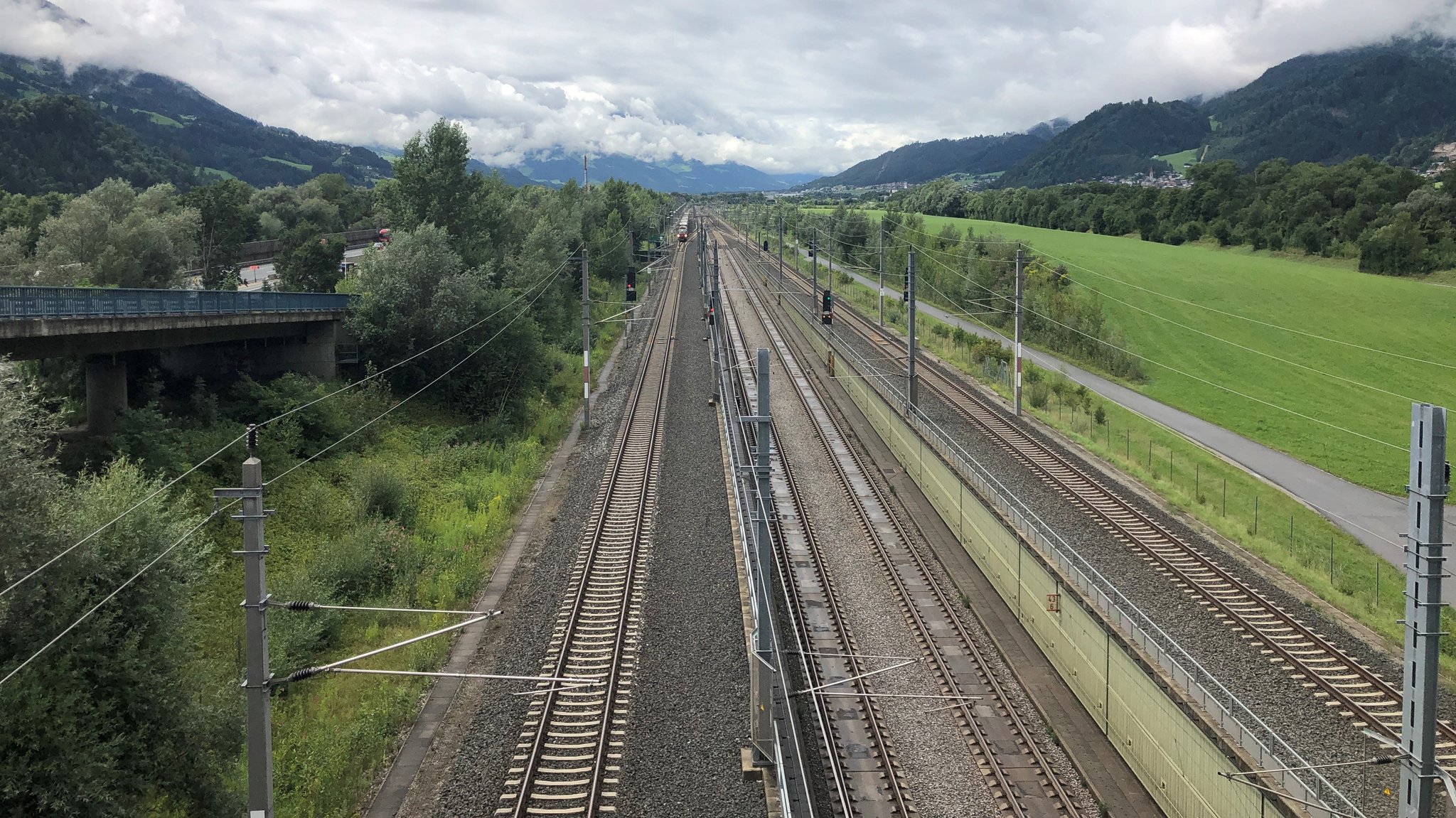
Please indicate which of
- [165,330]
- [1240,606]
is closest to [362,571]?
[165,330]

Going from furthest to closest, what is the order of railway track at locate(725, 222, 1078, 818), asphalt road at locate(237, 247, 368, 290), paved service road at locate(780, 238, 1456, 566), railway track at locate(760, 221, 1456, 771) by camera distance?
asphalt road at locate(237, 247, 368, 290) < paved service road at locate(780, 238, 1456, 566) < railway track at locate(760, 221, 1456, 771) < railway track at locate(725, 222, 1078, 818)

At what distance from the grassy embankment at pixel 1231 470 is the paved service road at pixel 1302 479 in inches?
24.9

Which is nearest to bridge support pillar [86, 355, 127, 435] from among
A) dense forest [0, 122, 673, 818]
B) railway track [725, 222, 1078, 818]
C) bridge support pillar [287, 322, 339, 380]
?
dense forest [0, 122, 673, 818]

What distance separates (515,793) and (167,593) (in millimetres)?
5229

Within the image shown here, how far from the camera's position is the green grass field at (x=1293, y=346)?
119 feet

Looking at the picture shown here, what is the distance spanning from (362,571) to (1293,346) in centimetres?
4911

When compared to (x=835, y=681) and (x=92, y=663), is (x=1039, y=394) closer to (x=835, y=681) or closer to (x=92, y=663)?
(x=835, y=681)

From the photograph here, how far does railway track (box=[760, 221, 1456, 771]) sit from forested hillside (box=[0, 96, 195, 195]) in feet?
306

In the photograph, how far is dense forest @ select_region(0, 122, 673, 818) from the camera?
10.7m

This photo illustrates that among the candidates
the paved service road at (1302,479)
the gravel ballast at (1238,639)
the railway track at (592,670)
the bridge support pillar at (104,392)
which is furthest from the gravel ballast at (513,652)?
the paved service road at (1302,479)

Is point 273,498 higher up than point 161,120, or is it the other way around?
point 161,120

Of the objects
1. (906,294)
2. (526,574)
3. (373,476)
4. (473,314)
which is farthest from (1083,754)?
(473,314)

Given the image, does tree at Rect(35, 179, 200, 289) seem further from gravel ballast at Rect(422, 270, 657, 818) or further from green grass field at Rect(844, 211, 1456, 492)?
green grass field at Rect(844, 211, 1456, 492)

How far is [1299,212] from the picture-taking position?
78250 mm
